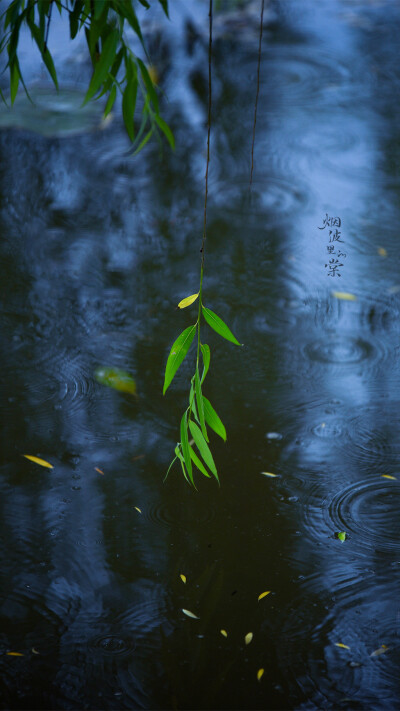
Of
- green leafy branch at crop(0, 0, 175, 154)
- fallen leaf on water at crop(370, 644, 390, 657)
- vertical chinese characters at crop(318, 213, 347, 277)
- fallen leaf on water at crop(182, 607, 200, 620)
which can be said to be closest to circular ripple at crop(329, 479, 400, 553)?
fallen leaf on water at crop(370, 644, 390, 657)

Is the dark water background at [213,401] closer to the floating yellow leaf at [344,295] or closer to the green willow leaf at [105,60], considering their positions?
the floating yellow leaf at [344,295]

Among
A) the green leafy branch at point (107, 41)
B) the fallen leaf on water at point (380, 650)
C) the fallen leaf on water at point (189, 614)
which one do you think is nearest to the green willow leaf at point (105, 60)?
the green leafy branch at point (107, 41)

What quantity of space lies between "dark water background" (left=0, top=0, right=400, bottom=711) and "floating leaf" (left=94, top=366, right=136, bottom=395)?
4 cm

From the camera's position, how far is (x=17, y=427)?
8.26 ft

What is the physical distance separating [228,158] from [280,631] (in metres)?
2.65

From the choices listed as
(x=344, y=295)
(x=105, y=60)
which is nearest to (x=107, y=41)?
(x=105, y=60)

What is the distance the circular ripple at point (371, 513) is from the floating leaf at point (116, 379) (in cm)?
87

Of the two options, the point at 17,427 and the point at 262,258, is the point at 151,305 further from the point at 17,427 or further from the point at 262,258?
the point at 17,427

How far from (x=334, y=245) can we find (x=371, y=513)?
1498mm

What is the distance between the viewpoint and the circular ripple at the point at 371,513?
2.12 metres

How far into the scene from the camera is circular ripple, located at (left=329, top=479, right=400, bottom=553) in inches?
83.7

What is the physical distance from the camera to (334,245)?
3324mm

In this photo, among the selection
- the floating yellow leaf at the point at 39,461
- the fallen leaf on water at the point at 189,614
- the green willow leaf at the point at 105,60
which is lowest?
the fallen leaf on water at the point at 189,614

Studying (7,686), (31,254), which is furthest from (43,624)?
(31,254)
